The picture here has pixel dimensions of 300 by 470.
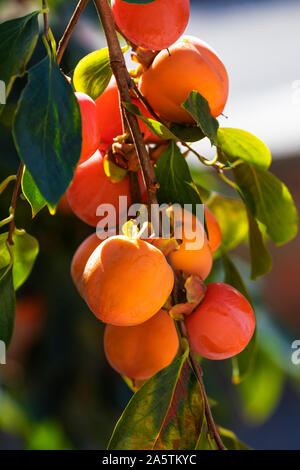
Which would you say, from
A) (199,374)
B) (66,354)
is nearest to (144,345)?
(199,374)

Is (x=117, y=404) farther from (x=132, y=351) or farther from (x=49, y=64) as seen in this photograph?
(x=49, y=64)

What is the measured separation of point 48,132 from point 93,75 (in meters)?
0.14

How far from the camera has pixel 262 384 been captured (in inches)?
41.4

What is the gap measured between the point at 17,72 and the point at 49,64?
0.06 feet

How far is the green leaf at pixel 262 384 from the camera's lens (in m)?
1.02

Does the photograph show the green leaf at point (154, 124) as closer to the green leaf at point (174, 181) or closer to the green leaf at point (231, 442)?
the green leaf at point (174, 181)

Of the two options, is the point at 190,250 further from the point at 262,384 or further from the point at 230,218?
the point at 262,384

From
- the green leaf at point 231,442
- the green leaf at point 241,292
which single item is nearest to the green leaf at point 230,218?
the green leaf at point 241,292

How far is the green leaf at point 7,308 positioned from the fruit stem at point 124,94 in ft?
0.43

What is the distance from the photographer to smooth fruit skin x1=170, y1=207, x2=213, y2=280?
436mm

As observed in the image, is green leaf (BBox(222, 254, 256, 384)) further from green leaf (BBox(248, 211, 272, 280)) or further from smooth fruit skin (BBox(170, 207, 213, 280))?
smooth fruit skin (BBox(170, 207, 213, 280))

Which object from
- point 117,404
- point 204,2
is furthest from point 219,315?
point 204,2

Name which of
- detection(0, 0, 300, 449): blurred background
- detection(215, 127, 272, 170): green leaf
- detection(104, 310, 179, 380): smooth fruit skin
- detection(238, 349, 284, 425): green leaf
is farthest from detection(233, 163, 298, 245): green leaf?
detection(238, 349, 284, 425): green leaf

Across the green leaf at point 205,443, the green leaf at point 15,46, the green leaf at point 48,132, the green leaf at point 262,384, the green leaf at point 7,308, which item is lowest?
the green leaf at point 262,384
